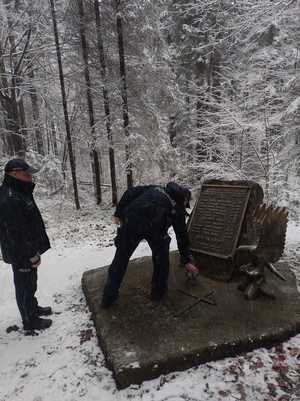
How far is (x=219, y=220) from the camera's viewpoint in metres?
4.63

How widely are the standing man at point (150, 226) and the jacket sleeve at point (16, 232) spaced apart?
1.05 m

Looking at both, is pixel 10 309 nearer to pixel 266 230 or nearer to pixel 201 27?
pixel 266 230

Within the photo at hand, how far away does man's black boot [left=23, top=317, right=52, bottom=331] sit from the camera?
3620mm

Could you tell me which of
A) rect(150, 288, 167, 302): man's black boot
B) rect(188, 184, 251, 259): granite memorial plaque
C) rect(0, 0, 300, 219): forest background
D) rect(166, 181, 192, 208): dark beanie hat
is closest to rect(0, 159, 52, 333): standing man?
rect(150, 288, 167, 302): man's black boot

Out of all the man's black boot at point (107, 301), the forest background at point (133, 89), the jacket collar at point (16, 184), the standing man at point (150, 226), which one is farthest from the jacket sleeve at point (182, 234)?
the forest background at point (133, 89)

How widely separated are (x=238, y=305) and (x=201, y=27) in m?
12.4

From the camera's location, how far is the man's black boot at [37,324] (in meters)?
3.62

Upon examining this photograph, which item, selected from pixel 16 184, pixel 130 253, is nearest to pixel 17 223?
pixel 16 184

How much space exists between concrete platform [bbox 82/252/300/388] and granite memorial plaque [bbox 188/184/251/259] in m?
0.55

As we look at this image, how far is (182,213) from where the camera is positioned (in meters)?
3.81

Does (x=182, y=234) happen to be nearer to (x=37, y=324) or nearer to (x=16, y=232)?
(x=16, y=232)

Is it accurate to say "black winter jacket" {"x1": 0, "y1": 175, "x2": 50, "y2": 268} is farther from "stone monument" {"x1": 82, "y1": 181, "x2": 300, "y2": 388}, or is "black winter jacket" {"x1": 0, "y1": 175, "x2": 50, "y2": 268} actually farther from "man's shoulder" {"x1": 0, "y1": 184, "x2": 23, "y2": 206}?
"stone monument" {"x1": 82, "y1": 181, "x2": 300, "y2": 388}

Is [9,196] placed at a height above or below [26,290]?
above

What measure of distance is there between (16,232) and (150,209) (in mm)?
1541
